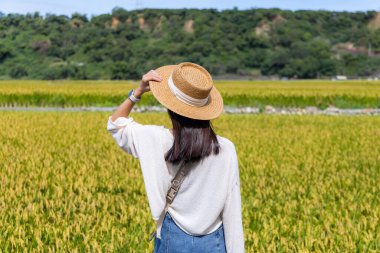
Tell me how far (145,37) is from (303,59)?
29.4 m

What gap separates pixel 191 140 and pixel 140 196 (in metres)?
4.21

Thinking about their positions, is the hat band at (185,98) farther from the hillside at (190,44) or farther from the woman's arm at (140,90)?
the hillside at (190,44)

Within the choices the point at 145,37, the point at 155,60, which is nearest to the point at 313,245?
the point at 155,60

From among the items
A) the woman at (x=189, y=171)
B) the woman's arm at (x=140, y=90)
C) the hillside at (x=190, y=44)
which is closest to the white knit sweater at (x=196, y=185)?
the woman at (x=189, y=171)

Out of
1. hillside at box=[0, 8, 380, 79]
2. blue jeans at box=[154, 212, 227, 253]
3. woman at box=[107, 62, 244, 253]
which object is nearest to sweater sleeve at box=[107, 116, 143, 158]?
woman at box=[107, 62, 244, 253]

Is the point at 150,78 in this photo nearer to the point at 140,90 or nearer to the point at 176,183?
the point at 140,90

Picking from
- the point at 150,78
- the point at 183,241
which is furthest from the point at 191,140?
the point at 183,241

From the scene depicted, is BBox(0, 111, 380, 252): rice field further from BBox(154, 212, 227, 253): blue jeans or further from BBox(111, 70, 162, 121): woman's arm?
BBox(111, 70, 162, 121): woman's arm

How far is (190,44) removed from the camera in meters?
103

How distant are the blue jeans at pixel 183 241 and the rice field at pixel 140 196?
5.35 feet

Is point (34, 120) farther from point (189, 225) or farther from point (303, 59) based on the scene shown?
point (303, 59)

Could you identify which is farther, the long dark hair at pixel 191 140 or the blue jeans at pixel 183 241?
the blue jeans at pixel 183 241

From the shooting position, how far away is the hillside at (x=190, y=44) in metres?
92.7

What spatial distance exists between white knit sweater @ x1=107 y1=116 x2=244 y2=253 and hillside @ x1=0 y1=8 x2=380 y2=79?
282 feet
